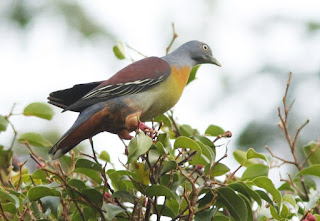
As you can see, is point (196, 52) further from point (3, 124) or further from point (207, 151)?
point (207, 151)

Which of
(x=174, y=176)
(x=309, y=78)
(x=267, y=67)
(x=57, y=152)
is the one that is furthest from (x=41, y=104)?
(x=267, y=67)

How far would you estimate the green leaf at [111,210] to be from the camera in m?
2.57

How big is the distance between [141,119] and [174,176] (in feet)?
2.76

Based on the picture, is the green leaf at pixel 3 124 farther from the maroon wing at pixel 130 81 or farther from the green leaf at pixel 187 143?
the green leaf at pixel 187 143

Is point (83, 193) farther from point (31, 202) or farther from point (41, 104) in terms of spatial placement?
point (41, 104)

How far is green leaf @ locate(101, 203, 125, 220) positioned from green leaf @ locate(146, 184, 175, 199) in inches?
5.9

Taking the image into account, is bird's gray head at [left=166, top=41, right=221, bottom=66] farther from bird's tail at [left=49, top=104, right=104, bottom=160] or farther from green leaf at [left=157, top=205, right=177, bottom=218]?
green leaf at [left=157, top=205, right=177, bottom=218]

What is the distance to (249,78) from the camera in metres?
8.51

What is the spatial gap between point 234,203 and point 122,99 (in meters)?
1.12

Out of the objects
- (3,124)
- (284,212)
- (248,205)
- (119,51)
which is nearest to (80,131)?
(3,124)

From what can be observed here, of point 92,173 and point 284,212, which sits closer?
point 284,212

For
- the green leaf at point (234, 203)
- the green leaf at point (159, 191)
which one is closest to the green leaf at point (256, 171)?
the green leaf at point (234, 203)

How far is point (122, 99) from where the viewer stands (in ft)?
11.5

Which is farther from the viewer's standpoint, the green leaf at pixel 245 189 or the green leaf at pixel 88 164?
the green leaf at pixel 88 164
